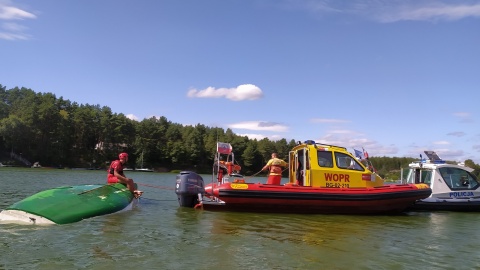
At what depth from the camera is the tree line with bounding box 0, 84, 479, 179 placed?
75.4 m

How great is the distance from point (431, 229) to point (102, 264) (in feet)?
29.1

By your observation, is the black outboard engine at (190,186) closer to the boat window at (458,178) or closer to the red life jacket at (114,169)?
the red life jacket at (114,169)

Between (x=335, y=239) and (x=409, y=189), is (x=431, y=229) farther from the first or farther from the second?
(x=335, y=239)

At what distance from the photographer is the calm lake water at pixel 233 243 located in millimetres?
6672

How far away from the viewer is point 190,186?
13.6 meters

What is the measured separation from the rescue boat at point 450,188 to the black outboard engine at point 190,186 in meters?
7.95

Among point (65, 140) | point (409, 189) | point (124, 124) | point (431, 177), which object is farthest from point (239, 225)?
point (124, 124)

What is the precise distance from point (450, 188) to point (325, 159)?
5617 millimetres

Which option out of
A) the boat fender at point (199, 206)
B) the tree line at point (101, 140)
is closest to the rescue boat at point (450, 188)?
the boat fender at point (199, 206)

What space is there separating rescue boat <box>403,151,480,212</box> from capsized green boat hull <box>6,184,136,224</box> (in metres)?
10.5

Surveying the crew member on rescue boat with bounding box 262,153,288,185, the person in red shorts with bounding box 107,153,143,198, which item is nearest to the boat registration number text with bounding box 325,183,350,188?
the crew member on rescue boat with bounding box 262,153,288,185

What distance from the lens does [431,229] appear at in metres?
11.5

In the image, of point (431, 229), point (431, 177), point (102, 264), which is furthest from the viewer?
point (431, 177)

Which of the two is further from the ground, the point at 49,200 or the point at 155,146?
the point at 155,146
